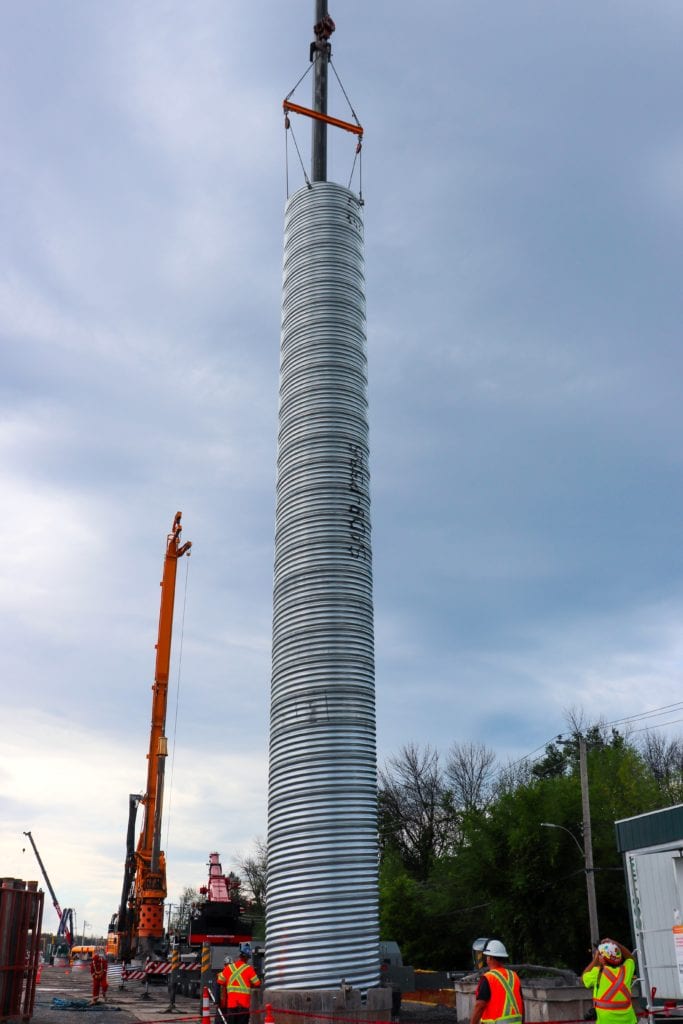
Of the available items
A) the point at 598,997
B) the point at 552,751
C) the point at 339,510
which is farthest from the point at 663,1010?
the point at 552,751

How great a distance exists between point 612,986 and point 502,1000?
59.4 inches

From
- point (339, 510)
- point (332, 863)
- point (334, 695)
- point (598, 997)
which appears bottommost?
point (598, 997)

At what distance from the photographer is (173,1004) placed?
23.5 m

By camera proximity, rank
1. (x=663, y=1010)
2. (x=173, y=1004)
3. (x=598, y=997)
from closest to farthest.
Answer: (x=598, y=997)
(x=663, y=1010)
(x=173, y=1004)

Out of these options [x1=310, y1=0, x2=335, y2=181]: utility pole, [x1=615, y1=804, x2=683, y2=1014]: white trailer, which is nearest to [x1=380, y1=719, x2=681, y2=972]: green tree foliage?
[x1=615, y1=804, x2=683, y2=1014]: white trailer

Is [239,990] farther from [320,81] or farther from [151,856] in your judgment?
[151,856]

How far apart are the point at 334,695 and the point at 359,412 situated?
5.34 m

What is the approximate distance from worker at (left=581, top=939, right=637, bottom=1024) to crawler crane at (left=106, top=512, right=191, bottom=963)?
33.6 m

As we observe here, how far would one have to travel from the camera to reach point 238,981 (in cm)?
1409

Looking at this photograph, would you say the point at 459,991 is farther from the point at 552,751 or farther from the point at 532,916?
the point at 552,751

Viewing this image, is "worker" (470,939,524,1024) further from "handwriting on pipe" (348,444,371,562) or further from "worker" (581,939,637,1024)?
"handwriting on pipe" (348,444,371,562)

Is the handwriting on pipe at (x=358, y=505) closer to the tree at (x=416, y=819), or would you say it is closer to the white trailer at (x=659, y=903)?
the white trailer at (x=659, y=903)

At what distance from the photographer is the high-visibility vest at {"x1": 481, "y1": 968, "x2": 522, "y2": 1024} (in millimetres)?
7016

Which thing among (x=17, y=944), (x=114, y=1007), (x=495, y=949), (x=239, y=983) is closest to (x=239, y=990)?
(x=239, y=983)
